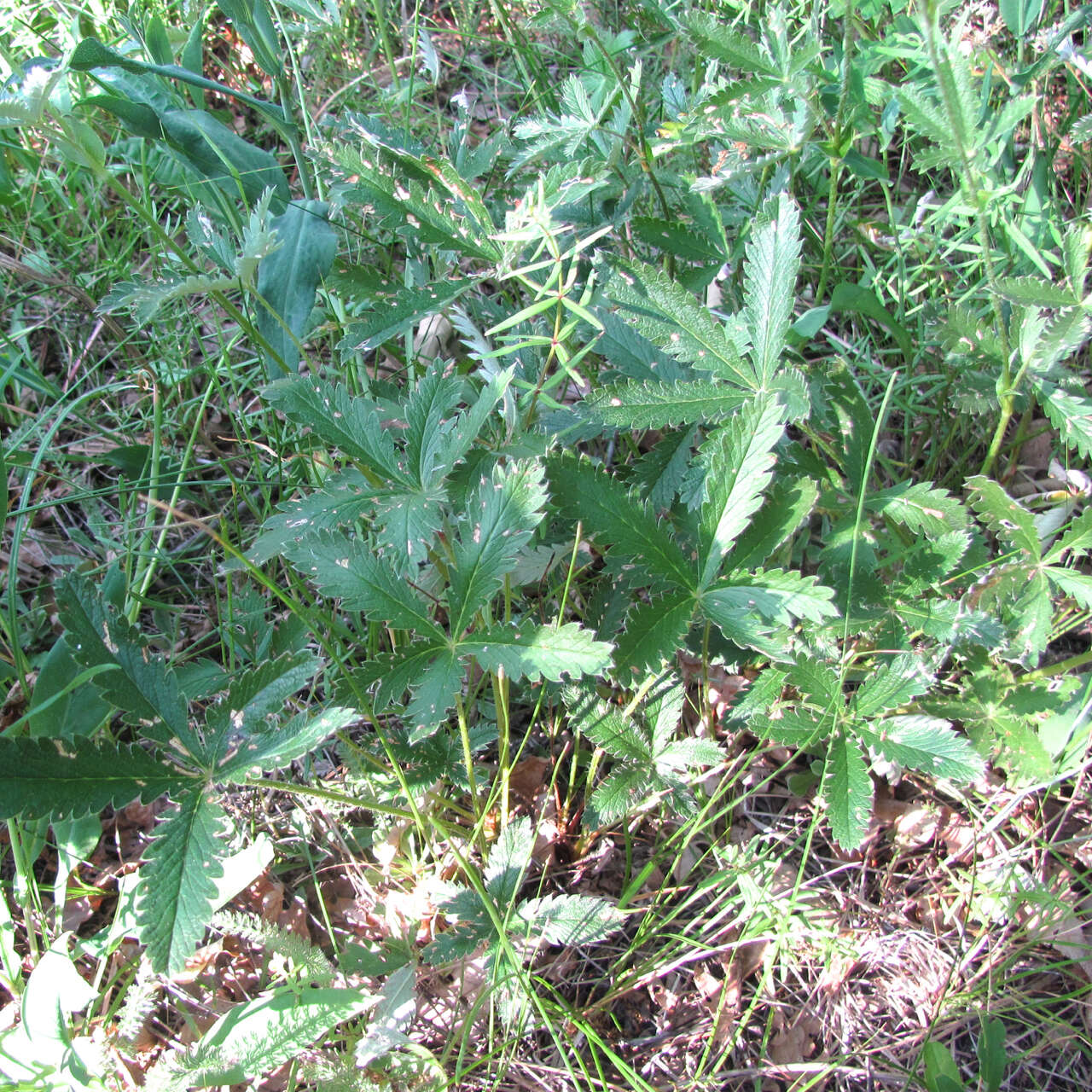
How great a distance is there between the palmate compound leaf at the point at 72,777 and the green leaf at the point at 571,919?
1.90 ft

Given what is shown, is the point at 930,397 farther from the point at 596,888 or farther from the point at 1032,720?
the point at 596,888

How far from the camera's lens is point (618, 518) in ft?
4.50

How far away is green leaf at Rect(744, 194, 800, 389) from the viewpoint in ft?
4.56

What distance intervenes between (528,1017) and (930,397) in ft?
4.89

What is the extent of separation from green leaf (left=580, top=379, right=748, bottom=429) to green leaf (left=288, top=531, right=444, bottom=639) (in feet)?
1.43

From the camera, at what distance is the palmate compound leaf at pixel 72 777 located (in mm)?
1176

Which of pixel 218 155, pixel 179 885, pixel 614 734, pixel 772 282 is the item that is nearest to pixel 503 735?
pixel 614 734

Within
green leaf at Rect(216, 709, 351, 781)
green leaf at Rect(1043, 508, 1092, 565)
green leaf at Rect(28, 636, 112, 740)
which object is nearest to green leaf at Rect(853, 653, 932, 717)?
green leaf at Rect(1043, 508, 1092, 565)

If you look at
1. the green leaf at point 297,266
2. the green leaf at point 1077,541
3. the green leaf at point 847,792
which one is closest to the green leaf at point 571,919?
the green leaf at point 847,792

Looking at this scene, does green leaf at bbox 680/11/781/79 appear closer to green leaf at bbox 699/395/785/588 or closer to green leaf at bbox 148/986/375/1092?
green leaf at bbox 699/395/785/588

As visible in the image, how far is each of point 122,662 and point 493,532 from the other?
1.92 feet

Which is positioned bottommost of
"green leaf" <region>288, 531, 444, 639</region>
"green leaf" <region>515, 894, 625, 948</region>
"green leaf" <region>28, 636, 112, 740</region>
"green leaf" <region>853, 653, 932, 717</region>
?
"green leaf" <region>515, 894, 625, 948</region>

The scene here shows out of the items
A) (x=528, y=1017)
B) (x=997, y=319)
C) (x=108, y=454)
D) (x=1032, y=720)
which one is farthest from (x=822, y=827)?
(x=108, y=454)

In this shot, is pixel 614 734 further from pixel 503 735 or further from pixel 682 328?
pixel 682 328
